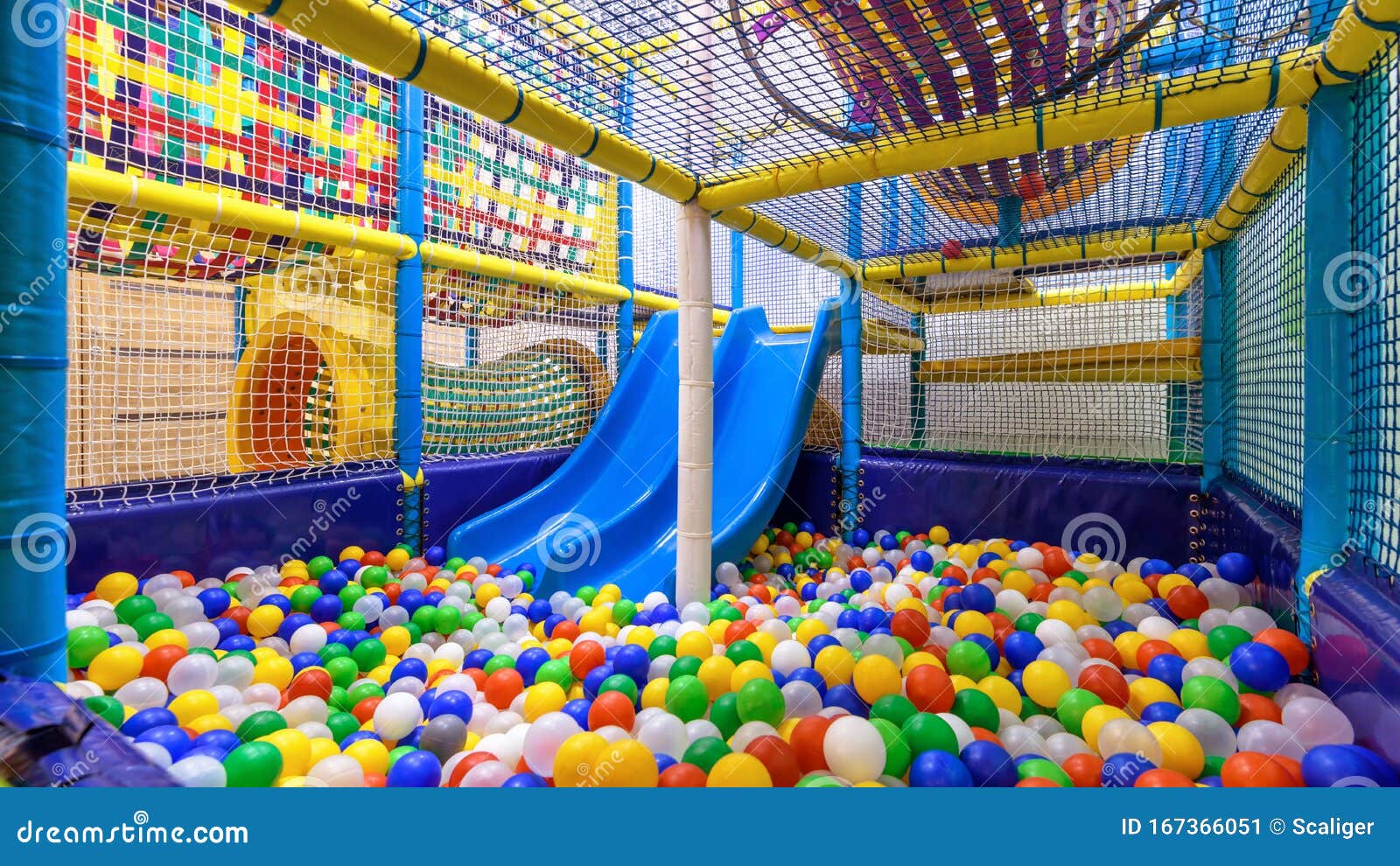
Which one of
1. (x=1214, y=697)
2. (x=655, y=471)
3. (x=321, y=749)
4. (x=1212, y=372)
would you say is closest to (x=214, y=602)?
(x=321, y=749)

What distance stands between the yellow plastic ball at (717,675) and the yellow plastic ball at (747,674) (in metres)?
0.01

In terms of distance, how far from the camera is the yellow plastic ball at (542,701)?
5.93 feet

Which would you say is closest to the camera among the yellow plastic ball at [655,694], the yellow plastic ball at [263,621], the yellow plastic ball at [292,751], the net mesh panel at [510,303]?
the yellow plastic ball at [292,751]

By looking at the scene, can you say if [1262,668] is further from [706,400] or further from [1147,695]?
[706,400]

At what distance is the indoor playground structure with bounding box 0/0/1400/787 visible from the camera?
1.44 meters

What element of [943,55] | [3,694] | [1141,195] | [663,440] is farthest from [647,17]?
[663,440]

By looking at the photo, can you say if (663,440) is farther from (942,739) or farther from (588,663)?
(942,739)

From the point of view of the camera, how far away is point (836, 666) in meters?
1.85

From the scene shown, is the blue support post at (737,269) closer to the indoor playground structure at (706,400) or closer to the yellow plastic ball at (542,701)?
the indoor playground structure at (706,400)

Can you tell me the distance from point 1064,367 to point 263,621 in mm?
3511

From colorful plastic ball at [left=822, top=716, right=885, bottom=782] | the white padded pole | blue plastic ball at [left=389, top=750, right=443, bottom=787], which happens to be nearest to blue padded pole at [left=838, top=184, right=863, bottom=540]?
the white padded pole

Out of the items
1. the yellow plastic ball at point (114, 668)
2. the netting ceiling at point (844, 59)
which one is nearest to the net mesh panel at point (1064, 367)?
the netting ceiling at point (844, 59)

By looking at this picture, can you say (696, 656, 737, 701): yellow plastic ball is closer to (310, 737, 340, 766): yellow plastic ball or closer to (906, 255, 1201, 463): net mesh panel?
(310, 737, 340, 766): yellow plastic ball

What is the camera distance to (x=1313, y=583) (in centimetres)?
162
